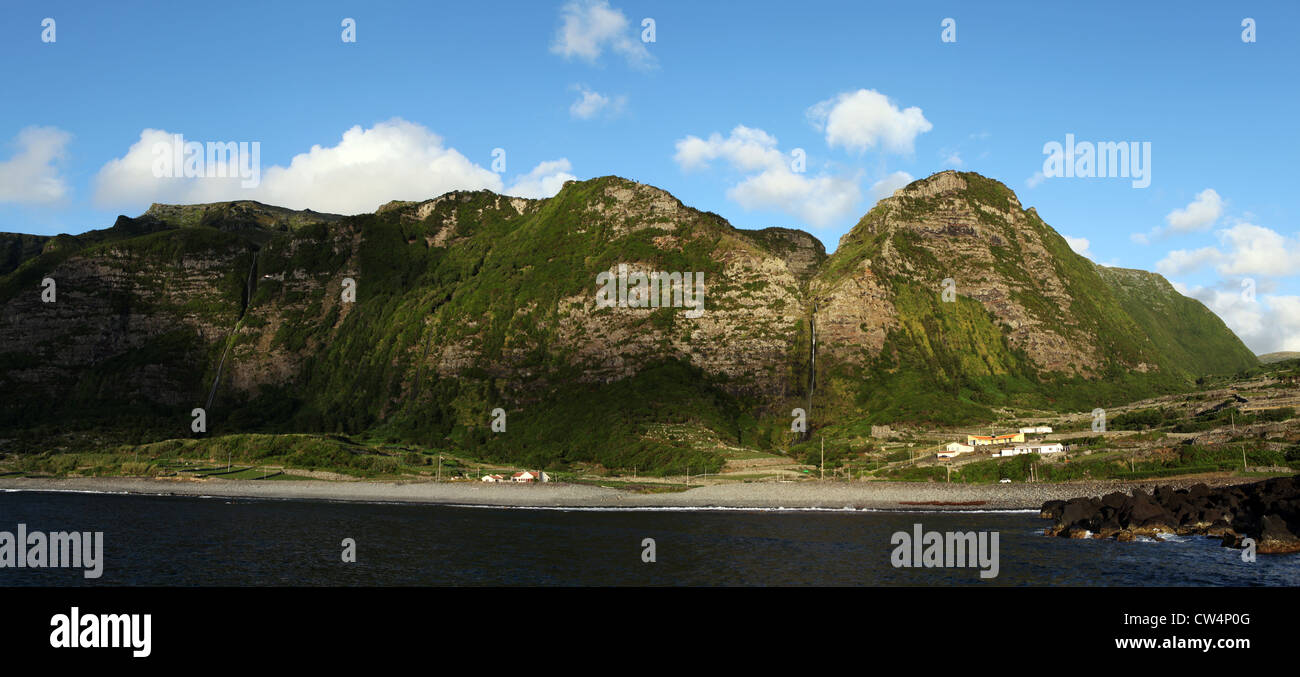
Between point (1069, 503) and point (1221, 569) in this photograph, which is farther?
point (1069, 503)

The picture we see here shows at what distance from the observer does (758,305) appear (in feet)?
641

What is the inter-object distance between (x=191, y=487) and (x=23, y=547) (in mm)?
80301

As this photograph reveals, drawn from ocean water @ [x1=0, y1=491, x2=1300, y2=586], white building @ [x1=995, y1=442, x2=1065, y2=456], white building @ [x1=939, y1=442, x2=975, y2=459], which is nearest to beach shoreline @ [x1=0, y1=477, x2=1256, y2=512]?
ocean water @ [x1=0, y1=491, x2=1300, y2=586]

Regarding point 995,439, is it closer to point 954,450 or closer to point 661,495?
point 954,450

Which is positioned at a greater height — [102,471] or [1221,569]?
[1221,569]

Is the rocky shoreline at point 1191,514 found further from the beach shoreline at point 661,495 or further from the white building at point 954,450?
the white building at point 954,450

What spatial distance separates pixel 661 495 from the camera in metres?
126

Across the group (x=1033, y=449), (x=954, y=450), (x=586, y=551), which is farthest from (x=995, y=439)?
(x=586, y=551)

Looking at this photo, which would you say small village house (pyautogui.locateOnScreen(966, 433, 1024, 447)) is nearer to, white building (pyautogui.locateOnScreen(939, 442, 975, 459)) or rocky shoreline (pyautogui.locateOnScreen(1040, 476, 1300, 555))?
white building (pyautogui.locateOnScreen(939, 442, 975, 459))

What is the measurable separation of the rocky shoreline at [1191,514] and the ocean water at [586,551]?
3.08m
